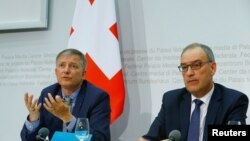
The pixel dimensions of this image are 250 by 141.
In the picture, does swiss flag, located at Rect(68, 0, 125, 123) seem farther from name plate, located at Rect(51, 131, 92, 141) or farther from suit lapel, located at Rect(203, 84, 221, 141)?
name plate, located at Rect(51, 131, 92, 141)

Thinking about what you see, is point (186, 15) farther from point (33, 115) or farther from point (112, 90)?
point (33, 115)

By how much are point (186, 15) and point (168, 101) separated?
3.74 ft

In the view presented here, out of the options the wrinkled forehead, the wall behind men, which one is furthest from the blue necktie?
the wall behind men

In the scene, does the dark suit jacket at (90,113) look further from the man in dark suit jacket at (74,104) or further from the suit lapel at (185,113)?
the suit lapel at (185,113)

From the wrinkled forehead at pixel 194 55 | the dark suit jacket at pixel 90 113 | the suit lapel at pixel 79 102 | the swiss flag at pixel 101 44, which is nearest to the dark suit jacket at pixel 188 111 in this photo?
the wrinkled forehead at pixel 194 55

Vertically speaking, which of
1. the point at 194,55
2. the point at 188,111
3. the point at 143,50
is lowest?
the point at 188,111

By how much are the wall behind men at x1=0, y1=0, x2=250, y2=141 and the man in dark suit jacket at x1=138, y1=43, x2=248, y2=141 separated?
86 cm

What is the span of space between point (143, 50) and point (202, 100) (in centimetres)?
125

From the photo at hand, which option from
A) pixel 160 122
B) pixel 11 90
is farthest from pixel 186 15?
pixel 11 90

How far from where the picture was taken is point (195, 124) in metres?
2.68

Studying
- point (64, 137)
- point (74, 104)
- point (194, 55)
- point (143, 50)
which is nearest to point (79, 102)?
point (74, 104)

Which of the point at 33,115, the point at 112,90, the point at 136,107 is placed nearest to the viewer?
the point at 33,115

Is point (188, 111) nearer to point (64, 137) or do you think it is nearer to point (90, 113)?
point (90, 113)

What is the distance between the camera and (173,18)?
3793 millimetres
